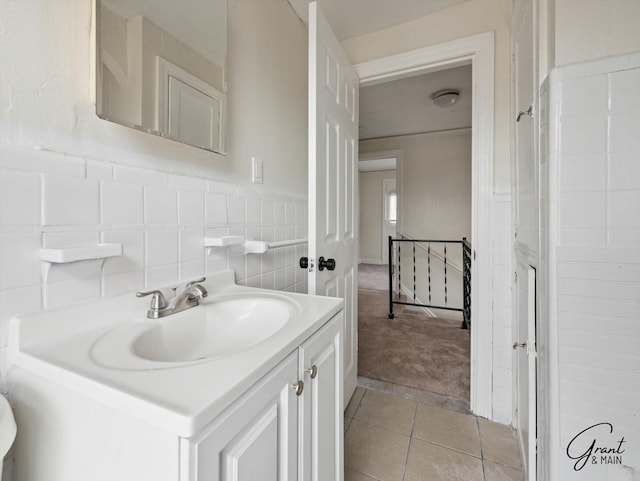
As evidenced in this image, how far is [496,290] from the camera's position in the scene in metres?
1.54

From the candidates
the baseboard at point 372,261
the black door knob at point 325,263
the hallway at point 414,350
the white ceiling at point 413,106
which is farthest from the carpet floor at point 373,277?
the black door knob at point 325,263

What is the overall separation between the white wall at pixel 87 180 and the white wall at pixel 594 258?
1065mm

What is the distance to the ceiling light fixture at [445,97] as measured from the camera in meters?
2.75

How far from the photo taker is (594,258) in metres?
0.74

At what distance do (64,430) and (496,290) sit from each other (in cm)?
175

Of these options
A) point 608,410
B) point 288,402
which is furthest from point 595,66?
point 288,402

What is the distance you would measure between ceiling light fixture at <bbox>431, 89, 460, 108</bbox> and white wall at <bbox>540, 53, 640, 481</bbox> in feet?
7.55

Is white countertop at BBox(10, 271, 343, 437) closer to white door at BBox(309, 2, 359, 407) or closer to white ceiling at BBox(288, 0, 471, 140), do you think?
white door at BBox(309, 2, 359, 407)

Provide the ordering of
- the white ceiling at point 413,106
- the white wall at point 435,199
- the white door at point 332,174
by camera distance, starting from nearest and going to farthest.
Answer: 1. the white door at point 332,174
2. the white ceiling at point 413,106
3. the white wall at point 435,199

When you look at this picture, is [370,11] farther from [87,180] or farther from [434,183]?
[434,183]

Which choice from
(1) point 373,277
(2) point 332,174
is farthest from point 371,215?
(2) point 332,174

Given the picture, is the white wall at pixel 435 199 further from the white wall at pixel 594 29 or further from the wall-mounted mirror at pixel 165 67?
the wall-mounted mirror at pixel 165 67

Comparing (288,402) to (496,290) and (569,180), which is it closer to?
(569,180)

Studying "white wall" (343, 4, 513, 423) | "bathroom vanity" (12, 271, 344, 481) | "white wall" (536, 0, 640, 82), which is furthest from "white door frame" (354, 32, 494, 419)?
"bathroom vanity" (12, 271, 344, 481)
